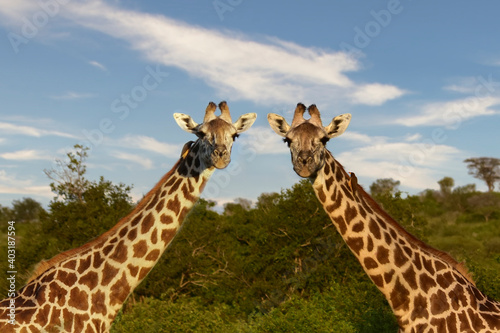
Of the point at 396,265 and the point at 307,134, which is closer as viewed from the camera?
the point at 307,134

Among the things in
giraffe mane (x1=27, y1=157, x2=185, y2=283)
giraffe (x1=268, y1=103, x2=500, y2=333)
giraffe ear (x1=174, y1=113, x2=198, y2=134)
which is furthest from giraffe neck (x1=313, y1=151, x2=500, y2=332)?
giraffe mane (x1=27, y1=157, x2=185, y2=283)

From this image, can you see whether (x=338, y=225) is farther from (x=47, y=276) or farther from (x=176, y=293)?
(x=176, y=293)

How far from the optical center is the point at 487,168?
88812 mm

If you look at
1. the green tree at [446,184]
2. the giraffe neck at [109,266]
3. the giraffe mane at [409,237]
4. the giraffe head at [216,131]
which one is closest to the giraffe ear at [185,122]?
the giraffe head at [216,131]

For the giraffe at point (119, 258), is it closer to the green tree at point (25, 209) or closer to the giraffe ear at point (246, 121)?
the giraffe ear at point (246, 121)

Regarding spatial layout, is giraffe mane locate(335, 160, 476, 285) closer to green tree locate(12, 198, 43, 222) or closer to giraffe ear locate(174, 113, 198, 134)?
giraffe ear locate(174, 113, 198, 134)

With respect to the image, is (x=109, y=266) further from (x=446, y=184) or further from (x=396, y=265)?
(x=446, y=184)

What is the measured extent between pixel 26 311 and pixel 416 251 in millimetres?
5301

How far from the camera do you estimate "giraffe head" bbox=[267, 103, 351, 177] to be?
7242 millimetres

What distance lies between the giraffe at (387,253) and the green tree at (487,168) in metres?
86.7

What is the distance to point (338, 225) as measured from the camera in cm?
768

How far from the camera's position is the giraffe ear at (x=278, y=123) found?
7887mm

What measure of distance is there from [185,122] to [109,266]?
2.27m

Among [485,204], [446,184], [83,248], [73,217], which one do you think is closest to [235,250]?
[73,217]
